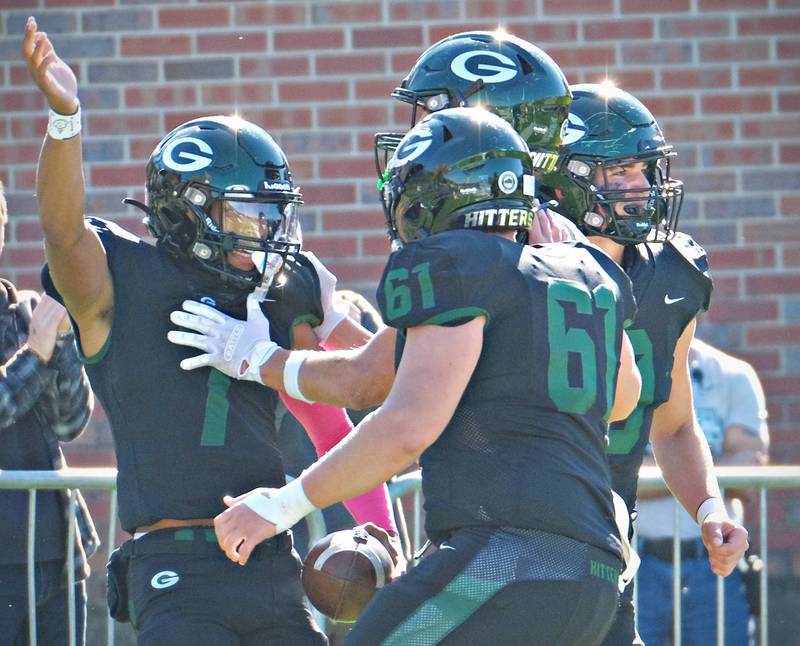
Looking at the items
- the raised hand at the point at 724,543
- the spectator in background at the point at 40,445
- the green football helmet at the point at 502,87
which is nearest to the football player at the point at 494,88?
the green football helmet at the point at 502,87

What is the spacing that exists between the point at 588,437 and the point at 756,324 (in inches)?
145

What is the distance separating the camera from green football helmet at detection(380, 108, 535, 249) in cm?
318

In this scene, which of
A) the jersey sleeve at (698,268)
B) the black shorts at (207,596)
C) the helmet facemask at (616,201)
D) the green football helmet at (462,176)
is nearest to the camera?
the green football helmet at (462,176)

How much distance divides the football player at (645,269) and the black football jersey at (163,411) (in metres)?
0.98

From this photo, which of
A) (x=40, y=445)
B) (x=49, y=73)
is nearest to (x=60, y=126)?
(x=49, y=73)

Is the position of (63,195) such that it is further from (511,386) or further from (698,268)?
(698,268)

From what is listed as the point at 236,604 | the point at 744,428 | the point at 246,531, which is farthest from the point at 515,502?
the point at 744,428

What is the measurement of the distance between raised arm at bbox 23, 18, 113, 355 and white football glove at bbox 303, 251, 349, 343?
0.61 metres

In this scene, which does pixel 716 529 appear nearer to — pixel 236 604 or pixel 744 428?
pixel 236 604

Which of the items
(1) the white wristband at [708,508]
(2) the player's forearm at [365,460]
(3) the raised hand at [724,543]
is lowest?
(3) the raised hand at [724,543]

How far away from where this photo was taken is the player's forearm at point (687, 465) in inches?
156

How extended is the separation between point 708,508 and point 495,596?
1173 millimetres

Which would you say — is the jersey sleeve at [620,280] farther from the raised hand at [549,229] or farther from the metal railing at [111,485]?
the metal railing at [111,485]

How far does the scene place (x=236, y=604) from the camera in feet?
11.0
